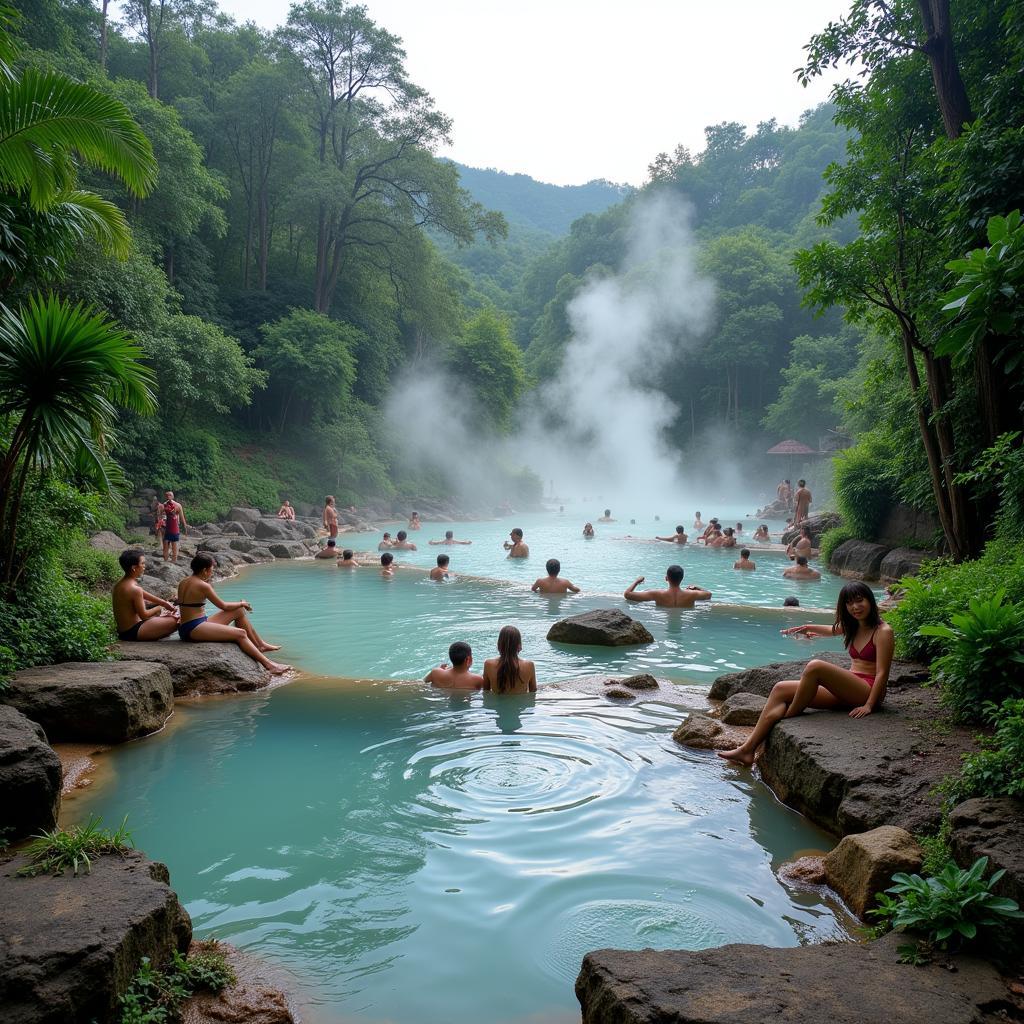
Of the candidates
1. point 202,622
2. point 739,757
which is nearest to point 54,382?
point 202,622

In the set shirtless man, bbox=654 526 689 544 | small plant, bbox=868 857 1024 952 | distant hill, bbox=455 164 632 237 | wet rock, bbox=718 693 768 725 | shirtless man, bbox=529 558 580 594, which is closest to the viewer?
small plant, bbox=868 857 1024 952

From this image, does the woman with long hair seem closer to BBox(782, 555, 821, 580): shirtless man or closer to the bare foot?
the bare foot

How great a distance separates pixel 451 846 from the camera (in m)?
4.12

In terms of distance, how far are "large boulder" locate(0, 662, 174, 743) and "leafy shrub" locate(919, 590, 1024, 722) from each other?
217 inches

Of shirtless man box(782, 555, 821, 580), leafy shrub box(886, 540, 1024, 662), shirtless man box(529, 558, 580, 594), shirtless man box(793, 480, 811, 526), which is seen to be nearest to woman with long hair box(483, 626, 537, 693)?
leafy shrub box(886, 540, 1024, 662)

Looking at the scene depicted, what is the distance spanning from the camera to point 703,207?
7031 centimetres

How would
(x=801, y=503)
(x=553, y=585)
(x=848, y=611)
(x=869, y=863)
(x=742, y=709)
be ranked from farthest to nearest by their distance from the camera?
(x=801, y=503), (x=553, y=585), (x=742, y=709), (x=848, y=611), (x=869, y=863)

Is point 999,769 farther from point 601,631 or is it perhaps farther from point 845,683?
point 601,631

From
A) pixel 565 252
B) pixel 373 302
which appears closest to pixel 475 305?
pixel 565 252

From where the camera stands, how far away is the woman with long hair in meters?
7.11

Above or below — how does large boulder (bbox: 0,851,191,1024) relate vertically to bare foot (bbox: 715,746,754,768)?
above

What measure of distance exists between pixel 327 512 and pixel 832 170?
1601 centimetres

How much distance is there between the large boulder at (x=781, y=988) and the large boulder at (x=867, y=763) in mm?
1276

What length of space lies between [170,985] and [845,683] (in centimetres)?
439
